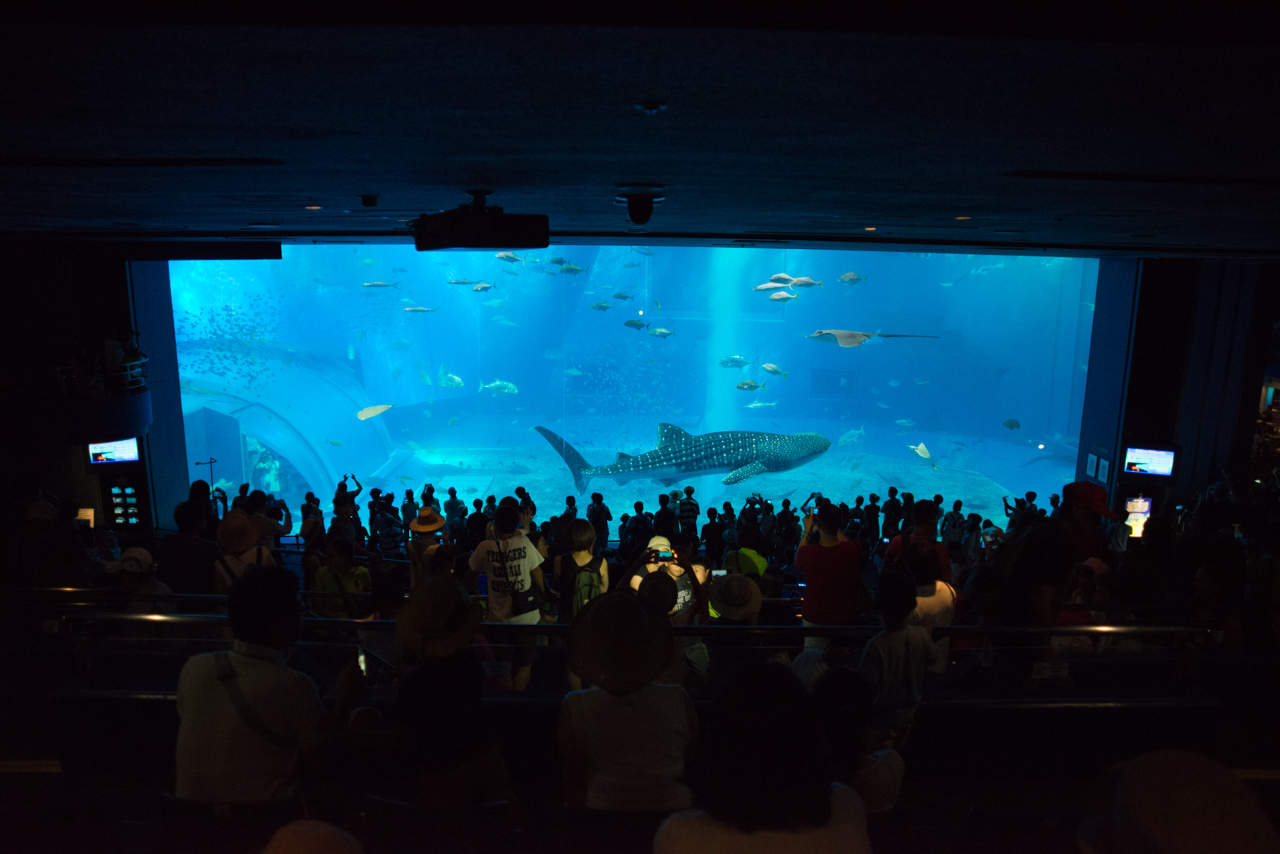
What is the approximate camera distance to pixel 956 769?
11.8ft

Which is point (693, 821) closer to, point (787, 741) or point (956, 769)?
point (787, 741)

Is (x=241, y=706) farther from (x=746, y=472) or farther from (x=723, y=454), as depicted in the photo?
(x=723, y=454)

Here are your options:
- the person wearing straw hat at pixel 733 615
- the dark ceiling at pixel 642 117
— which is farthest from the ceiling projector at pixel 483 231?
the person wearing straw hat at pixel 733 615

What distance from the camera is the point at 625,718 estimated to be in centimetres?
211

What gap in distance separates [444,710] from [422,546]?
3684 millimetres

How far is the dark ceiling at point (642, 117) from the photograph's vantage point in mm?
1627

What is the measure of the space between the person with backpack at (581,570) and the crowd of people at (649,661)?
0.05 ft

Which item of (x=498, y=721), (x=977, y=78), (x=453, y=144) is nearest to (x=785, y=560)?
(x=498, y=721)

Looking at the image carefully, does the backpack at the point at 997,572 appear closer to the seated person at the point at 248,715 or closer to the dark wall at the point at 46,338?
the seated person at the point at 248,715

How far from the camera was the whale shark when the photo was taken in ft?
76.1

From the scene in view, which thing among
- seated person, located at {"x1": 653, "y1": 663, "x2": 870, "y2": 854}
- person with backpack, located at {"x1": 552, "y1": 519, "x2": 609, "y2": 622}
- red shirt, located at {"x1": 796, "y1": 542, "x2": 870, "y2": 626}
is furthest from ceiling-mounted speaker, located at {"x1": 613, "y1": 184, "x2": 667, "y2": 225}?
seated person, located at {"x1": 653, "y1": 663, "x2": 870, "y2": 854}

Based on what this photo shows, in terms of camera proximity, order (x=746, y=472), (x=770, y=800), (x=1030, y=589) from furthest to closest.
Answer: (x=746, y=472) < (x=1030, y=589) < (x=770, y=800)

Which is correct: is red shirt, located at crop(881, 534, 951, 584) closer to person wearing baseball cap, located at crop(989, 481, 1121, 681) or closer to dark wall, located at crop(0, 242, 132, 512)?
person wearing baseball cap, located at crop(989, 481, 1121, 681)

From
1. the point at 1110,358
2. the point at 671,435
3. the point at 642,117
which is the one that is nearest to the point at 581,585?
the point at 642,117
